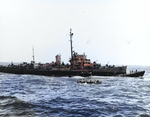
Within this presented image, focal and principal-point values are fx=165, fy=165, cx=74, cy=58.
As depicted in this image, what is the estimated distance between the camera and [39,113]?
14883 mm

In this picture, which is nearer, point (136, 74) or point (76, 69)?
→ point (76, 69)

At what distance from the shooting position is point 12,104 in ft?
57.6

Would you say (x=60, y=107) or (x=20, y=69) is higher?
(x=20, y=69)

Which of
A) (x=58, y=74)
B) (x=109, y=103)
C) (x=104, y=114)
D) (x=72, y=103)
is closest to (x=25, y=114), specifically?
(x=72, y=103)

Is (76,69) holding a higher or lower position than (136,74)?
higher

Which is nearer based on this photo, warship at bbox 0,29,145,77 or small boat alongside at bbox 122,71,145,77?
warship at bbox 0,29,145,77

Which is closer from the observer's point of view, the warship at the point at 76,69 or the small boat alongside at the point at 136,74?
the warship at the point at 76,69

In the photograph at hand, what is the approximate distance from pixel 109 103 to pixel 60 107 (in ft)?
18.9

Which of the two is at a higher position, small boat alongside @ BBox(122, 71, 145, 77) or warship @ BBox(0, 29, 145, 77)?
warship @ BBox(0, 29, 145, 77)

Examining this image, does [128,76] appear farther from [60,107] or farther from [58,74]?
[60,107]

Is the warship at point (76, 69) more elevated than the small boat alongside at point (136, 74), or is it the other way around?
the warship at point (76, 69)

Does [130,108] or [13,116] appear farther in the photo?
[130,108]

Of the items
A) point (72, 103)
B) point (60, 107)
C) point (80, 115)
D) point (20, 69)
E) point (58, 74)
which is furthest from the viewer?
point (20, 69)

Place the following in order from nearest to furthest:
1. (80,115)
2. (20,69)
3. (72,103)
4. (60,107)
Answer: (80,115)
(60,107)
(72,103)
(20,69)
